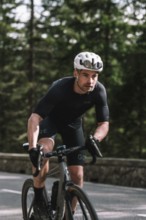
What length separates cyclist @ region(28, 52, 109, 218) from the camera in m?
5.08

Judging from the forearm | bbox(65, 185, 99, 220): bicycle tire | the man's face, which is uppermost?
the man's face

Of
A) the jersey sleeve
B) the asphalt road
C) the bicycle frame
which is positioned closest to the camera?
the bicycle frame

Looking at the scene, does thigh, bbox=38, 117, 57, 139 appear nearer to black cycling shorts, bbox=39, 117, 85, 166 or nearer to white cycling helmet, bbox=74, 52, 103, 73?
black cycling shorts, bbox=39, 117, 85, 166

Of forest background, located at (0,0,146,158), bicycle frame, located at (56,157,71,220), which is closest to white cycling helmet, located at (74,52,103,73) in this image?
bicycle frame, located at (56,157,71,220)

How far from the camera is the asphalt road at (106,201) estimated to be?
25.2 ft

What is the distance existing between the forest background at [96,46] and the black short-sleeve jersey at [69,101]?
20255 millimetres

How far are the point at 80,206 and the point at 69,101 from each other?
1.07 metres

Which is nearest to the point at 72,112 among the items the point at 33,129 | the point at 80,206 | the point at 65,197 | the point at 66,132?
the point at 66,132

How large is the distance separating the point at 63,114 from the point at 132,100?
22.7 m

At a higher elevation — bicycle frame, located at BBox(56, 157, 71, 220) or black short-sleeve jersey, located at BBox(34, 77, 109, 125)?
black short-sleeve jersey, located at BBox(34, 77, 109, 125)

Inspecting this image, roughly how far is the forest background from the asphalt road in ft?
48.0

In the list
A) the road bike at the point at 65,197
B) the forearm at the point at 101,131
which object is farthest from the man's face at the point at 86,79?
the road bike at the point at 65,197

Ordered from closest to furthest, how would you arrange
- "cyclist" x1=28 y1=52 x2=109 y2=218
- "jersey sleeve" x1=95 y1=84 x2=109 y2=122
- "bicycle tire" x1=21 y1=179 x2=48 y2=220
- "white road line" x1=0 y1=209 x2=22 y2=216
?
1. "cyclist" x1=28 y1=52 x2=109 y2=218
2. "jersey sleeve" x1=95 y1=84 x2=109 y2=122
3. "bicycle tire" x1=21 y1=179 x2=48 y2=220
4. "white road line" x1=0 y1=209 x2=22 y2=216

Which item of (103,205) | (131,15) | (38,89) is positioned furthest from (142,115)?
(103,205)
